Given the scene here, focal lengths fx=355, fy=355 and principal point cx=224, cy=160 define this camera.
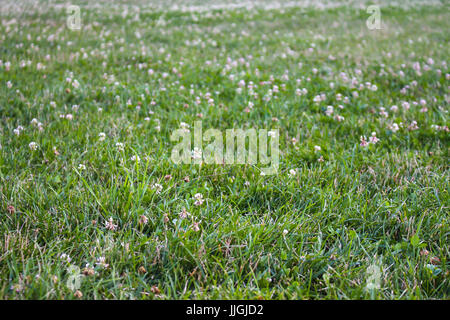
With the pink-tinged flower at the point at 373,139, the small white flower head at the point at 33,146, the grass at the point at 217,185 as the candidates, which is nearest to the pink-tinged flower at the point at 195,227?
the grass at the point at 217,185

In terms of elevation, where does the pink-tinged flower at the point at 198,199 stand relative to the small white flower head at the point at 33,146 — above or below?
below

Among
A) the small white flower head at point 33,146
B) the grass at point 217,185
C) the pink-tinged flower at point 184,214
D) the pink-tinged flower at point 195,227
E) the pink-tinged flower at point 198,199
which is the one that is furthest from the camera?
the small white flower head at point 33,146

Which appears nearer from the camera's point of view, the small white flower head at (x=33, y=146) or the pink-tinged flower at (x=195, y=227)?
the pink-tinged flower at (x=195, y=227)

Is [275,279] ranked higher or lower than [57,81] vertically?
lower

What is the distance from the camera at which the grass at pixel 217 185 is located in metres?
2.27

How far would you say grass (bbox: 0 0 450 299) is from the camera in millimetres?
2273

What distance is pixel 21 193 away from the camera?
9.44ft

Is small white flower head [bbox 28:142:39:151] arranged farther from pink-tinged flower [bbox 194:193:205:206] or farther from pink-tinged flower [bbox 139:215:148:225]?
pink-tinged flower [bbox 194:193:205:206]

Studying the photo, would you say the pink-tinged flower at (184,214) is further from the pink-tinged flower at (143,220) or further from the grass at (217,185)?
the pink-tinged flower at (143,220)

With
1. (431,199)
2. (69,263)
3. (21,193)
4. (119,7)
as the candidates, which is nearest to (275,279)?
(69,263)

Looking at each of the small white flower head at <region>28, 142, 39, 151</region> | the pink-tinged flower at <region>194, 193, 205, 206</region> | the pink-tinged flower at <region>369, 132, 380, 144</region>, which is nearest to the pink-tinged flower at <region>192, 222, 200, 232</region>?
the pink-tinged flower at <region>194, 193, 205, 206</region>

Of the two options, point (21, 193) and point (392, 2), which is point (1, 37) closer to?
point (21, 193)
